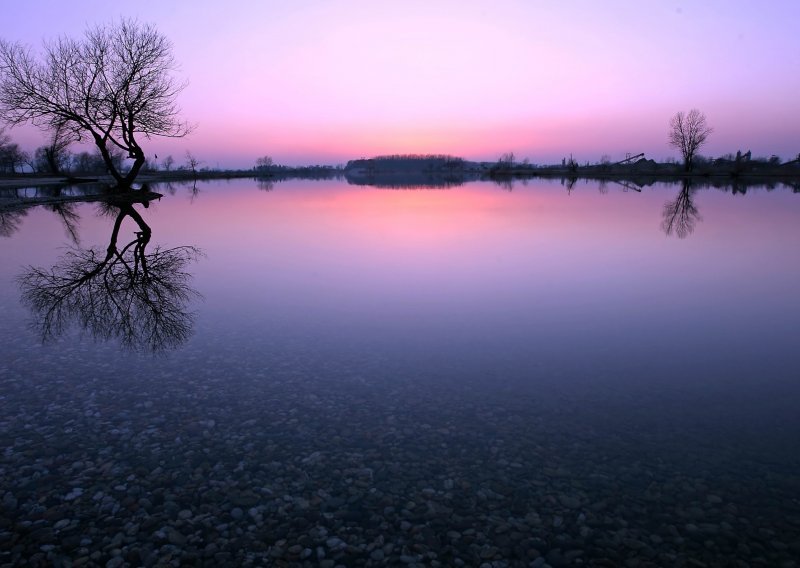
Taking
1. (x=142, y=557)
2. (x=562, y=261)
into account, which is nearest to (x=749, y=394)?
(x=142, y=557)

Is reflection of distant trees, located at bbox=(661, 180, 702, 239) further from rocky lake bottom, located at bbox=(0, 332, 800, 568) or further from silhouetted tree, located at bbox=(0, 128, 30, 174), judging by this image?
silhouetted tree, located at bbox=(0, 128, 30, 174)

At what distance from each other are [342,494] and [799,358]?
10626 millimetres

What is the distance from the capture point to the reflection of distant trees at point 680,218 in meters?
29.4

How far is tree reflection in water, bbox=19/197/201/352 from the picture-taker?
1189cm

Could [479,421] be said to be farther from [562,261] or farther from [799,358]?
[562,261]

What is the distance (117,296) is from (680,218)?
3717 cm

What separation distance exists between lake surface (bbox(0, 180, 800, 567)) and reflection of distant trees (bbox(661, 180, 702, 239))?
11331mm

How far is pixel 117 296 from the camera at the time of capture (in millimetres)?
14234

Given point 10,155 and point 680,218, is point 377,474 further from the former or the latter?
point 10,155

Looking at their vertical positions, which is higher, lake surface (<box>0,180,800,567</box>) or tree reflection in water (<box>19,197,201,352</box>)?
tree reflection in water (<box>19,197,201,352</box>)

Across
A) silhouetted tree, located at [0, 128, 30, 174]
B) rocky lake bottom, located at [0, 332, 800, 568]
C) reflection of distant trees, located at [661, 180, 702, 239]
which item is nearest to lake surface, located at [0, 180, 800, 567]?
rocky lake bottom, located at [0, 332, 800, 568]

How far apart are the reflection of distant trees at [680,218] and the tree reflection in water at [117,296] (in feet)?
87.9

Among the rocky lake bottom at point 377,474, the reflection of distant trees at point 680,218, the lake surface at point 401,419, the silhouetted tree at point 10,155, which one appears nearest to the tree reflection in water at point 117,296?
the lake surface at point 401,419

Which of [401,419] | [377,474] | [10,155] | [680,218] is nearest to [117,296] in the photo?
[401,419]
